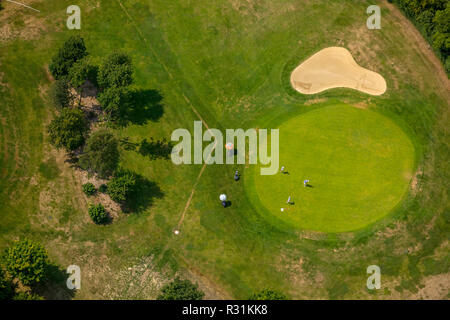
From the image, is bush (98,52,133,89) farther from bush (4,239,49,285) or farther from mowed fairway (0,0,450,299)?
bush (4,239,49,285)

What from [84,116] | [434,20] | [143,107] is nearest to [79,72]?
[84,116]

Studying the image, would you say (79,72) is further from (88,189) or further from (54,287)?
(54,287)

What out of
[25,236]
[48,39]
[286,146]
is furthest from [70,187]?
[286,146]

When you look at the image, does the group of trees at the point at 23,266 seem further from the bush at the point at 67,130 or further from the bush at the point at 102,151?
the bush at the point at 67,130

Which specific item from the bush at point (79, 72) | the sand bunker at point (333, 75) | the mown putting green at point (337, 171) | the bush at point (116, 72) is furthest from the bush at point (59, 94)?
the sand bunker at point (333, 75)

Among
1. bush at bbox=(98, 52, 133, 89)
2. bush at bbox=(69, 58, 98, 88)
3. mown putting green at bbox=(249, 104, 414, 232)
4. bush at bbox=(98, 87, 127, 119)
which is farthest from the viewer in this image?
bush at bbox=(69, 58, 98, 88)

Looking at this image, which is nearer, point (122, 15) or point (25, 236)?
point (25, 236)

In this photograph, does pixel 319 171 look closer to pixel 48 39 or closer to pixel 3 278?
pixel 3 278

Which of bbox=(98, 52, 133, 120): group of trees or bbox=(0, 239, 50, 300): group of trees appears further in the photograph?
bbox=(98, 52, 133, 120): group of trees

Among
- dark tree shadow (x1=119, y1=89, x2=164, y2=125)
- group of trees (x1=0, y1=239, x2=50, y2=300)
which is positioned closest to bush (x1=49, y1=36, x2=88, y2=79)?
dark tree shadow (x1=119, y1=89, x2=164, y2=125)
